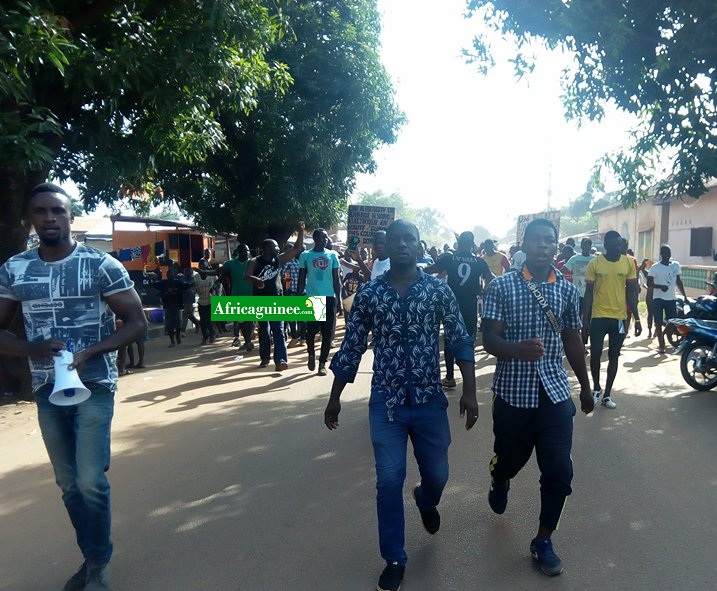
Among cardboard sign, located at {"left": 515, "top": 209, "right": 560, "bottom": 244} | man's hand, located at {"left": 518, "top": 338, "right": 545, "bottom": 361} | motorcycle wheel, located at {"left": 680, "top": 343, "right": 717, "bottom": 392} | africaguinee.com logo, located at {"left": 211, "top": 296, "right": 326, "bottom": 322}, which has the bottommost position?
motorcycle wheel, located at {"left": 680, "top": 343, "right": 717, "bottom": 392}

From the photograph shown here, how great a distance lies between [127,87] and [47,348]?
4.08 metres

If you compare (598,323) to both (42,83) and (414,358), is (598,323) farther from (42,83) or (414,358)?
→ (42,83)

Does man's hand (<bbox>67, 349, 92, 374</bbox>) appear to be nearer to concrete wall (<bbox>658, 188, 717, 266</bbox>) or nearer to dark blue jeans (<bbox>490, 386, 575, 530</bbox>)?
dark blue jeans (<bbox>490, 386, 575, 530</bbox>)

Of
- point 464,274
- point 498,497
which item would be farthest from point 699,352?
point 498,497

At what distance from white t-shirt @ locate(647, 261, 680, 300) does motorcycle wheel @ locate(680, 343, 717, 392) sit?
303 cm

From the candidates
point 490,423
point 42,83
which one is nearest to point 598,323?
point 490,423

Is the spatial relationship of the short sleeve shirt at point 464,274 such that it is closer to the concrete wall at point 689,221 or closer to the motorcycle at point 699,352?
the motorcycle at point 699,352

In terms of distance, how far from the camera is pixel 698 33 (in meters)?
7.20

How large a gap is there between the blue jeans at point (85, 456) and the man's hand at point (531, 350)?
2021mm

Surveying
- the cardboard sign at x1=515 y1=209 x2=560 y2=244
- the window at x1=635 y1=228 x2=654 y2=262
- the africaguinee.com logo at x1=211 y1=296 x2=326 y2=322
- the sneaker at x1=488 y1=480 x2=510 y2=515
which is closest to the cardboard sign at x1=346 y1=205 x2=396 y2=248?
the africaguinee.com logo at x1=211 y1=296 x2=326 y2=322

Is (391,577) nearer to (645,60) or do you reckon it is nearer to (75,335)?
(75,335)

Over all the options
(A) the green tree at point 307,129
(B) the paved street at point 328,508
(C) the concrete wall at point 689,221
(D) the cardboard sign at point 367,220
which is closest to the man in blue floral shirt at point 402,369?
(B) the paved street at point 328,508

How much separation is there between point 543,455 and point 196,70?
5.37 meters

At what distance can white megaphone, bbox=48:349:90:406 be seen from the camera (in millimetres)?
2754
